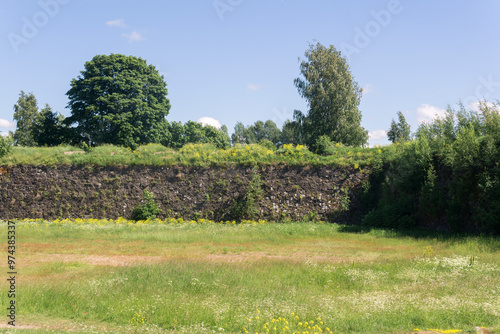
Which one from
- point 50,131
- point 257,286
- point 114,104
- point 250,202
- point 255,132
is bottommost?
point 257,286

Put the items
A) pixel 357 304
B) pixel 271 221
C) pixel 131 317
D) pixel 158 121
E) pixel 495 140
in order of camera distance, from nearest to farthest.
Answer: pixel 131 317, pixel 357 304, pixel 495 140, pixel 271 221, pixel 158 121

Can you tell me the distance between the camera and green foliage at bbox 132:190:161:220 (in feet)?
82.8

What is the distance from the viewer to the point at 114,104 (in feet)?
132

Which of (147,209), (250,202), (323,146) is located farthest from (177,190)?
(323,146)

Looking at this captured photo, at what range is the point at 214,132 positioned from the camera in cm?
5775

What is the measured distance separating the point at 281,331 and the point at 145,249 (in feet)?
34.4

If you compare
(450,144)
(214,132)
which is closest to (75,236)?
(450,144)

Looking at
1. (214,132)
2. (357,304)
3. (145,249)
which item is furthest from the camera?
(214,132)

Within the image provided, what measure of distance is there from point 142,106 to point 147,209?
20.3 meters

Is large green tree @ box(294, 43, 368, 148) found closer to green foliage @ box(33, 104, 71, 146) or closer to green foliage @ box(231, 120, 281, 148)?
green foliage @ box(33, 104, 71, 146)

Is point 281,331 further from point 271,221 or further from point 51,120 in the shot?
point 51,120

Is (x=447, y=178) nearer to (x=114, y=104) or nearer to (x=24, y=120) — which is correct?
(x=114, y=104)

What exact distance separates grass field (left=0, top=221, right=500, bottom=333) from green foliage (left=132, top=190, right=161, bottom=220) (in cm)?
759

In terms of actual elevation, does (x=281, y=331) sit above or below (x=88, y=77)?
below
